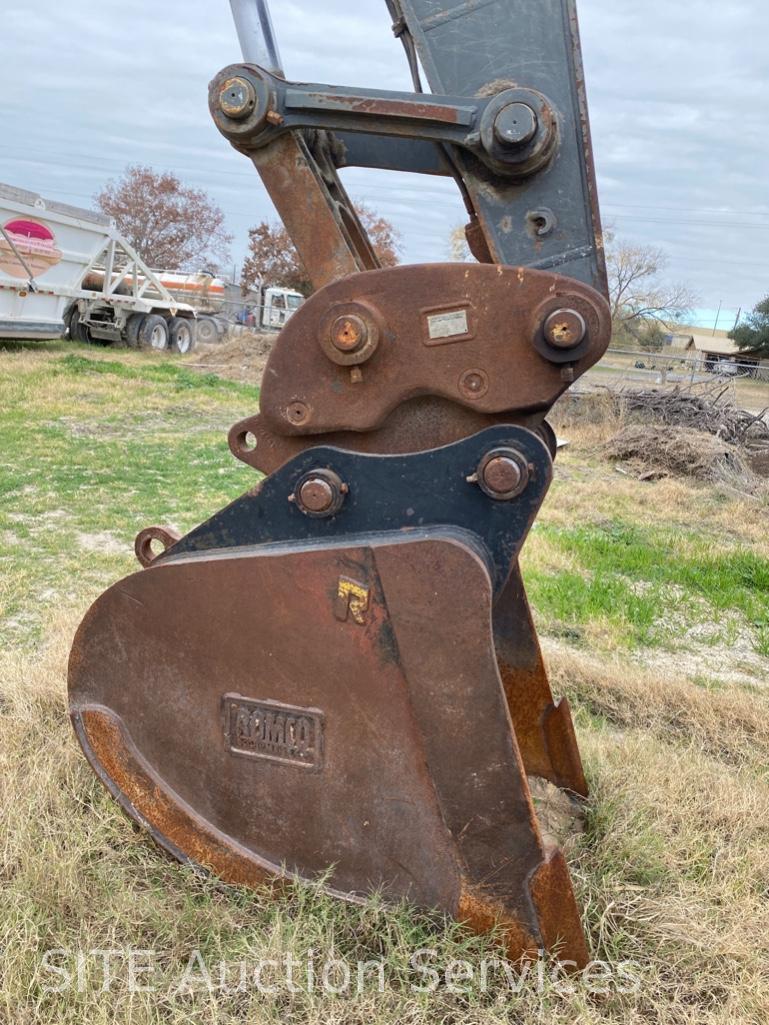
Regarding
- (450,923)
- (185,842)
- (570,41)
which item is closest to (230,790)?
(185,842)

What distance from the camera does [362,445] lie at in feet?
6.90

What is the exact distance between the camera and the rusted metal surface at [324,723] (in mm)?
1946

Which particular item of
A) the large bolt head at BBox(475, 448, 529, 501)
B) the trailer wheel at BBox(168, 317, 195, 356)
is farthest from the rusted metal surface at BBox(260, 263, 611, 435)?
the trailer wheel at BBox(168, 317, 195, 356)

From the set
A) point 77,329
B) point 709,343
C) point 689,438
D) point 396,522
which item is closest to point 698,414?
point 689,438

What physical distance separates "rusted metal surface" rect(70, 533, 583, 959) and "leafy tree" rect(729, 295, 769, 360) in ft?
168

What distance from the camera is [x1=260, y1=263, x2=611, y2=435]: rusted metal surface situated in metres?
1.90

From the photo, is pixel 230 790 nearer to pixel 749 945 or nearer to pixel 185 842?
pixel 185 842

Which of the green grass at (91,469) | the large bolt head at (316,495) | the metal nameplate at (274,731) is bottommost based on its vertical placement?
the green grass at (91,469)

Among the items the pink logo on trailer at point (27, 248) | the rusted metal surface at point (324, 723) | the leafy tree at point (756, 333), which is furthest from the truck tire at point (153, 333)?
the leafy tree at point (756, 333)

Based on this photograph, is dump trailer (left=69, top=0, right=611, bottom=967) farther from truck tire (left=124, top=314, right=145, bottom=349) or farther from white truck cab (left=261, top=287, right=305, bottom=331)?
white truck cab (left=261, top=287, right=305, bottom=331)

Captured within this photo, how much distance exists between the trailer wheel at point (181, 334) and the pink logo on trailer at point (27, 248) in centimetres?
535

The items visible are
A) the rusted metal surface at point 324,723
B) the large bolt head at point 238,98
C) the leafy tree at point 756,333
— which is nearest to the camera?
the rusted metal surface at point 324,723

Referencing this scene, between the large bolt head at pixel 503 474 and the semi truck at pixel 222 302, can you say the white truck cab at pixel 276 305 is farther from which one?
the large bolt head at pixel 503 474

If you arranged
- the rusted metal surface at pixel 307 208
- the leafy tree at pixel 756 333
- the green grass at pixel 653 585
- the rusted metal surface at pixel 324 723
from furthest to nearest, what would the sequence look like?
the leafy tree at pixel 756 333, the green grass at pixel 653 585, the rusted metal surface at pixel 307 208, the rusted metal surface at pixel 324 723
